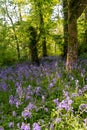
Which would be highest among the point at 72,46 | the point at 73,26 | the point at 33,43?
the point at 73,26

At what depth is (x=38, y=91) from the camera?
6785 mm

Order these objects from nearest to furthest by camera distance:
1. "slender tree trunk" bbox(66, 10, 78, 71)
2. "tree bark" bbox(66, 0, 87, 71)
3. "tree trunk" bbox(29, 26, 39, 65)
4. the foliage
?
the foliage
"tree bark" bbox(66, 0, 87, 71)
"slender tree trunk" bbox(66, 10, 78, 71)
"tree trunk" bbox(29, 26, 39, 65)

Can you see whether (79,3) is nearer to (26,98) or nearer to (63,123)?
(26,98)

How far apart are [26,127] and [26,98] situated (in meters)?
2.13

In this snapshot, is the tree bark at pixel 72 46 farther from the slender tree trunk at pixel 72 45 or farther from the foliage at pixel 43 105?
the foliage at pixel 43 105

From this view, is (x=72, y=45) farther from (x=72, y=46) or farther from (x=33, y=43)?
(x=33, y=43)

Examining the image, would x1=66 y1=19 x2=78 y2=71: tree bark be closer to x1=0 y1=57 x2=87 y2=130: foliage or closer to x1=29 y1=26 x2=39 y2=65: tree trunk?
x1=0 y1=57 x2=87 y2=130: foliage

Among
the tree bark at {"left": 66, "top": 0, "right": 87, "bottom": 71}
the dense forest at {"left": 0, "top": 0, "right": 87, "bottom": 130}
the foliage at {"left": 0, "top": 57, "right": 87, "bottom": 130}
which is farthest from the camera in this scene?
the tree bark at {"left": 66, "top": 0, "right": 87, "bottom": 71}

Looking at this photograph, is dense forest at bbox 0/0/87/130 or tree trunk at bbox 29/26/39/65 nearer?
dense forest at bbox 0/0/87/130

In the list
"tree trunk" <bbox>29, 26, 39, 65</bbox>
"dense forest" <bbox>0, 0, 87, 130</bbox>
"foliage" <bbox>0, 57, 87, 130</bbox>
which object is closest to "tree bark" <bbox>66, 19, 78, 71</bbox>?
"dense forest" <bbox>0, 0, 87, 130</bbox>

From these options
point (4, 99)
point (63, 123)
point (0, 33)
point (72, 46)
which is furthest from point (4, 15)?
point (63, 123)

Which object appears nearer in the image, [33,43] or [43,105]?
[43,105]

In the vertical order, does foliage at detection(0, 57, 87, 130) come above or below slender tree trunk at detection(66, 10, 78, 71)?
below

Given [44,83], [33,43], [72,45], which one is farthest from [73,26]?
[33,43]
